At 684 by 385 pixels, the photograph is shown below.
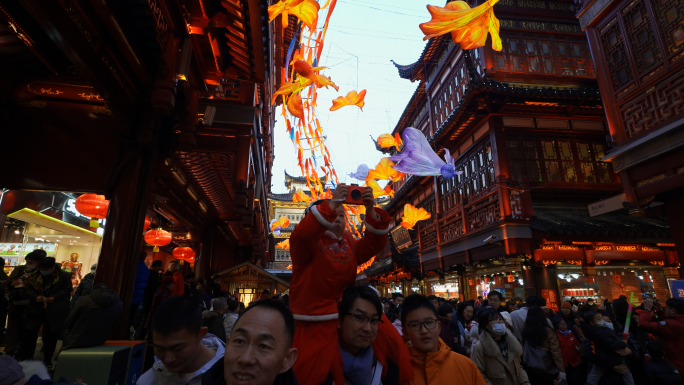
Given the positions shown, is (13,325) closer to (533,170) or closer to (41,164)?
(41,164)

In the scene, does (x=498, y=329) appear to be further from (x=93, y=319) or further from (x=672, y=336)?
(x=93, y=319)

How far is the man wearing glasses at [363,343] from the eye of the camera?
203 cm

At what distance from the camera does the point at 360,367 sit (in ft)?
6.67

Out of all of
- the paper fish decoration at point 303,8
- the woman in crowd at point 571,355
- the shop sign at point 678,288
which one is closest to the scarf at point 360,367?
the woman in crowd at point 571,355

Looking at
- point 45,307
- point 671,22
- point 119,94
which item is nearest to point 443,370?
point 119,94

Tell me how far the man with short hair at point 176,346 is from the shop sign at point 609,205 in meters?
9.98

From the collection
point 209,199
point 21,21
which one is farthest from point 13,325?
point 209,199

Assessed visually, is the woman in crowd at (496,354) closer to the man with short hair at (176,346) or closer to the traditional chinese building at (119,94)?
the man with short hair at (176,346)

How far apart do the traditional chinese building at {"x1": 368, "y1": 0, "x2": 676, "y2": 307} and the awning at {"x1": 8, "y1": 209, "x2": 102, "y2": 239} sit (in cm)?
1336

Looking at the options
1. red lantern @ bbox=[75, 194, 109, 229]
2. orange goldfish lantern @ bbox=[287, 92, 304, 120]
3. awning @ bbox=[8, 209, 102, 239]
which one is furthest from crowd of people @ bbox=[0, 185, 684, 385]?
orange goldfish lantern @ bbox=[287, 92, 304, 120]

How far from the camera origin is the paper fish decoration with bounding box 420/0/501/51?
303 inches

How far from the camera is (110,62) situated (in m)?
3.49

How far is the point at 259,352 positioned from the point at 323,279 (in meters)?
0.88

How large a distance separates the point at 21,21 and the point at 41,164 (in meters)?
2.00
